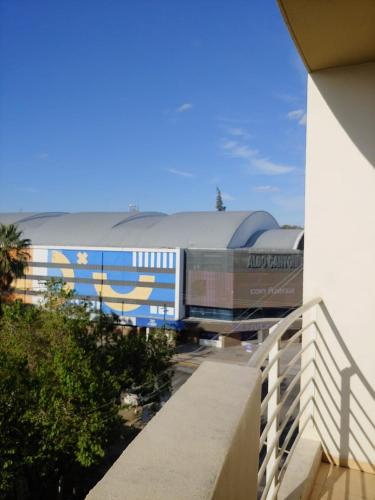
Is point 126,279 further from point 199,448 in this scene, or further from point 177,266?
point 199,448

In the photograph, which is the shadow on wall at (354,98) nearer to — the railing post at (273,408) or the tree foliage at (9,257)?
the railing post at (273,408)

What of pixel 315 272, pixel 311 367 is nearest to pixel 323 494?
pixel 311 367

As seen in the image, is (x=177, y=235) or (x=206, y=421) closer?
(x=206, y=421)

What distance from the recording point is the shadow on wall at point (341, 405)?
1968 millimetres

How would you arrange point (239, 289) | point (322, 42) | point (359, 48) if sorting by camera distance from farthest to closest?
point (239, 289), point (359, 48), point (322, 42)

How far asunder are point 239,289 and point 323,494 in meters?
19.6

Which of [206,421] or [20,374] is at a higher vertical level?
[206,421]

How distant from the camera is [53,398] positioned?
697 centimetres

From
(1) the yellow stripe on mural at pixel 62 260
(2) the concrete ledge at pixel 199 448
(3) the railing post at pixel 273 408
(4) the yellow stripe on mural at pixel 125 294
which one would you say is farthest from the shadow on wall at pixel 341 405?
(1) the yellow stripe on mural at pixel 62 260

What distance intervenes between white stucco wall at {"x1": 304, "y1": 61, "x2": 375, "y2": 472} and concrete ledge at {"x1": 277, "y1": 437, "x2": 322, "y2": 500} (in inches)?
4.1

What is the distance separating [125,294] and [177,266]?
371 centimetres

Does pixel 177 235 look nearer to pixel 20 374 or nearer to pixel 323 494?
pixel 20 374

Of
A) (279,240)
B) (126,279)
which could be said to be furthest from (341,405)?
(279,240)

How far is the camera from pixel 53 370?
316 inches
